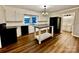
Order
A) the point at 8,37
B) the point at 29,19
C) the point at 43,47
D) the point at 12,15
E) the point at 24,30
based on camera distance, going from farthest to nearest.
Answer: the point at 29,19 < the point at 24,30 < the point at 12,15 < the point at 8,37 < the point at 43,47

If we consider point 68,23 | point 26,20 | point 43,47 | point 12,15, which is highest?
point 12,15

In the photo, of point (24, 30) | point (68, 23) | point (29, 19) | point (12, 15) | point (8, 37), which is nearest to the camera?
point (8, 37)

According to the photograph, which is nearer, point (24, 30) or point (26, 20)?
point (24, 30)

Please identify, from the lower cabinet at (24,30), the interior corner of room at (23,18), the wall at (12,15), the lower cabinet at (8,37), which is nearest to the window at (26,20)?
the interior corner of room at (23,18)

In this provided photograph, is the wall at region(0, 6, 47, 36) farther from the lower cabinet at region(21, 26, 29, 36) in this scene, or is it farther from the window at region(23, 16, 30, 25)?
the window at region(23, 16, 30, 25)

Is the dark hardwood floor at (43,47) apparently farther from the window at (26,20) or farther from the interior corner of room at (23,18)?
the window at (26,20)

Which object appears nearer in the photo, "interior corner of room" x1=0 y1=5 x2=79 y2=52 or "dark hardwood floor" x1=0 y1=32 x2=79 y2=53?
"dark hardwood floor" x1=0 y1=32 x2=79 y2=53

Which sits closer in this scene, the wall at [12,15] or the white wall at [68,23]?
the wall at [12,15]

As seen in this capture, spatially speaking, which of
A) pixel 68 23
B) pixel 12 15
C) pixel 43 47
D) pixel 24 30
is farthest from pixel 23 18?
pixel 68 23

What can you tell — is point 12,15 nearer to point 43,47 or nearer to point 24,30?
point 24,30

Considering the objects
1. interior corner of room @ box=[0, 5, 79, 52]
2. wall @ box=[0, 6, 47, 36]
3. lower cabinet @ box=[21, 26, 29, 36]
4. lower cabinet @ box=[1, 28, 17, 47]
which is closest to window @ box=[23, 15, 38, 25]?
interior corner of room @ box=[0, 5, 79, 52]

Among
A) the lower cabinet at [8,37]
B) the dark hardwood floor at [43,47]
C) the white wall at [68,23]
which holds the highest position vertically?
the white wall at [68,23]
